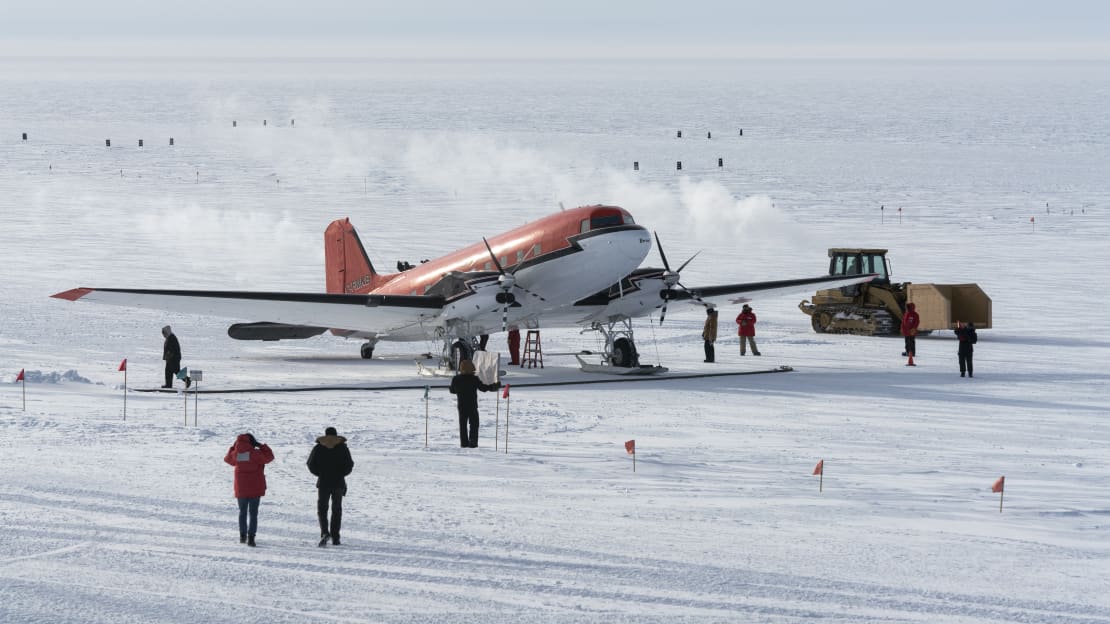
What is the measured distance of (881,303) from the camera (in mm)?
40188

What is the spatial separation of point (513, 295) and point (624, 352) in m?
3.42

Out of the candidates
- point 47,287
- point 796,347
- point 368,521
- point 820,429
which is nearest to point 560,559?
point 368,521

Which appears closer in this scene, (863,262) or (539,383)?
(539,383)

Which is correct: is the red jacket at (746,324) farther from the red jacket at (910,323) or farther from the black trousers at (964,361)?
the black trousers at (964,361)

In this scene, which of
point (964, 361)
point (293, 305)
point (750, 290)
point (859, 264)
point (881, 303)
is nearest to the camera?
point (293, 305)

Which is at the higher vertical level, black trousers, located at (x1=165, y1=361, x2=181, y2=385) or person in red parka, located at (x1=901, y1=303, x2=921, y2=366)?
person in red parka, located at (x1=901, y1=303, x2=921, y2=366)

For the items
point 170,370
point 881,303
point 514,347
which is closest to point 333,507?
point 170,370

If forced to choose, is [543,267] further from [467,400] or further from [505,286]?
[467,400]

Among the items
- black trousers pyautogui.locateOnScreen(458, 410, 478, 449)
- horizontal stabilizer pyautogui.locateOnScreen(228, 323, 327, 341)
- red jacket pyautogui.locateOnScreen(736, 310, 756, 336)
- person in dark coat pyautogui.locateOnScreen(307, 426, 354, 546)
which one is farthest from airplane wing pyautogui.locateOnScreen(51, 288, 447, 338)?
person in dark coat pyautogui.locateOnScreen(307, 426, 354, 546)

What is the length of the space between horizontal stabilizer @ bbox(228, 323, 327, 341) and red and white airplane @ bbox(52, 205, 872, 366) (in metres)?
0.05

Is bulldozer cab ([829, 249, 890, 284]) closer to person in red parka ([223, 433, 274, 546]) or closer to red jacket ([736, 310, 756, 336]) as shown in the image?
red jacket ([736, 310, 756, 336])

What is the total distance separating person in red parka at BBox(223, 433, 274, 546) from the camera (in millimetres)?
14617

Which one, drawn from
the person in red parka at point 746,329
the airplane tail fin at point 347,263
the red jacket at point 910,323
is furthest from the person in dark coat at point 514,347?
the red jacket at point 910,323

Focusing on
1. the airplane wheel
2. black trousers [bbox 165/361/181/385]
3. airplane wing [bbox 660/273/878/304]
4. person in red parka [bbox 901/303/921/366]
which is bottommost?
black trousers [bbox 165/361/181/385]
